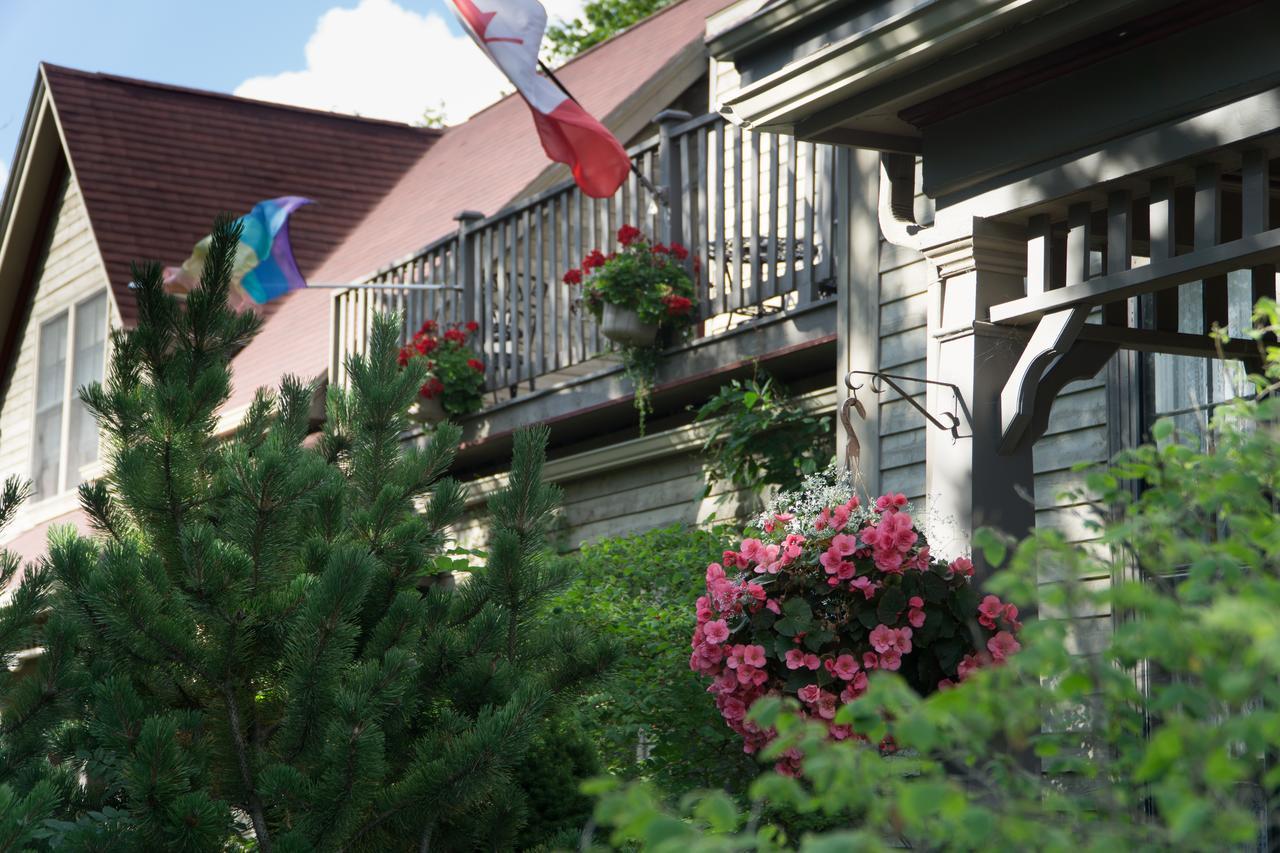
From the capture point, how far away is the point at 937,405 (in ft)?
14.4

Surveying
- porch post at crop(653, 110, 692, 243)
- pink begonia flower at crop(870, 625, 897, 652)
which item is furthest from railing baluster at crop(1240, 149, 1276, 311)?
porch post at crop(653, 110, 692, 243)

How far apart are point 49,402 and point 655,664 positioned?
1225 centimetres

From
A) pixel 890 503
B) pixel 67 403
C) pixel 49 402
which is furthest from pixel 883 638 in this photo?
pixel 49 402

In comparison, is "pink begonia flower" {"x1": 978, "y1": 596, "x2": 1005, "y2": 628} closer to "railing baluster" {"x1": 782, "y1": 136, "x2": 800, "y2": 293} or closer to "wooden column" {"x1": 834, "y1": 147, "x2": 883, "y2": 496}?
"wooden column" {"x1": 834, "y1": 147, "x2": 883, "y2": 496}

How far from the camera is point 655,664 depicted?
6180 millimetres

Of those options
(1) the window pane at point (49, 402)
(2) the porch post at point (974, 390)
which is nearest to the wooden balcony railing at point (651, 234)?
(2) the porch post at point (974, 390)

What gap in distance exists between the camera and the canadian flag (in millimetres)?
8250

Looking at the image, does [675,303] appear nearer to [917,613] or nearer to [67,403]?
[917,613]

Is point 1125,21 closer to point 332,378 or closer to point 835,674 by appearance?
point 835,674

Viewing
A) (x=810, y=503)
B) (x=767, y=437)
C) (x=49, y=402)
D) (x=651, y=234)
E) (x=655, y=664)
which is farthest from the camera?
(x=49, y=402)

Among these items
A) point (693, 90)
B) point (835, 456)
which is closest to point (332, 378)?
point (693, 90)

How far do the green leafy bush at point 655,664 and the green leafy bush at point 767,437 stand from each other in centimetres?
40

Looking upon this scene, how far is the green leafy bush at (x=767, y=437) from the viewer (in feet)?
25.0

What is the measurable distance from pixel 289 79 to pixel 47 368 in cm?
5549
